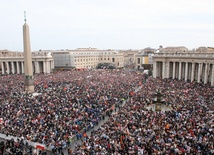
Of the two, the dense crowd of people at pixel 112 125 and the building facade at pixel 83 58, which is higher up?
the building facade at pixel 83 58

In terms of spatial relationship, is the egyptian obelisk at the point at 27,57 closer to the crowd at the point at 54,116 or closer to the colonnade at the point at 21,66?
the crowd at the point at 54,116

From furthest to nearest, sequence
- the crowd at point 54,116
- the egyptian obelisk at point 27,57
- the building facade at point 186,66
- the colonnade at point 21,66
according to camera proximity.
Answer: the colonnade at point 21,66
the building facade at point 186,66
the egyptian obelisk at point 27,57
the crowd at point 54,116

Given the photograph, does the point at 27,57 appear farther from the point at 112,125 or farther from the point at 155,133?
the point at 155,133

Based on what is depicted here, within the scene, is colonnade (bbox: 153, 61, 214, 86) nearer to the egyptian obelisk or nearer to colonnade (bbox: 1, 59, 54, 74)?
the egyptian obelisk

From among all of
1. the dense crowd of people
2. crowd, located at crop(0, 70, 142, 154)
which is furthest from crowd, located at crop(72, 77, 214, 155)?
crowd, located at crop(0, 70, 142, 154)

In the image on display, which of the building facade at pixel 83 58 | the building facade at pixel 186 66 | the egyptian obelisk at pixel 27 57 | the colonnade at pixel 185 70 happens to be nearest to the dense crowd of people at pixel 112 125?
the egyptian obelisk at pixel 27 57

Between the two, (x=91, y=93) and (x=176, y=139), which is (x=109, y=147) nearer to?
(x=176, y=139)

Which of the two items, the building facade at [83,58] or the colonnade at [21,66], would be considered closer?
the colonnade at [21,66]
